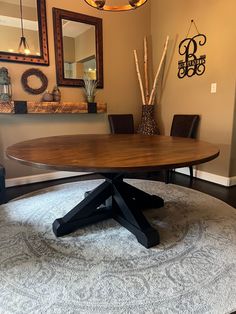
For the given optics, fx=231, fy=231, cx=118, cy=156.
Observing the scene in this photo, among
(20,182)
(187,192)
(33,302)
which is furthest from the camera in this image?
(20,182)

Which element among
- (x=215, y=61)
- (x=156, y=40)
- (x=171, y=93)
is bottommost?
(x=171, y=93)

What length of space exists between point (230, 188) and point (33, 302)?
244 cm

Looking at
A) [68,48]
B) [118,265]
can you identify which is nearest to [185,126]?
[68,48]

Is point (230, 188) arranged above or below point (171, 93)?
below

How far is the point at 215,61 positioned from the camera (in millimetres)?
2844

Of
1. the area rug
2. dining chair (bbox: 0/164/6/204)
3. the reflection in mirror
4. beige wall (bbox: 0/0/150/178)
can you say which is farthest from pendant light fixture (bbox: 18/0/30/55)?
the area rug

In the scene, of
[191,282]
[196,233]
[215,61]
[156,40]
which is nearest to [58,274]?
[191,282]

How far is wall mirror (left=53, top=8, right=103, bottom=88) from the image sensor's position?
300 cm

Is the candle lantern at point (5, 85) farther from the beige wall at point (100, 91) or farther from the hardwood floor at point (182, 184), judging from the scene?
the hardwood floor at point (182, 184)

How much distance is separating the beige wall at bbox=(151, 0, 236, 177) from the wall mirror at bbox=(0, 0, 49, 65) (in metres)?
1.81

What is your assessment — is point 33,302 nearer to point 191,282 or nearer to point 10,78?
point 191,282

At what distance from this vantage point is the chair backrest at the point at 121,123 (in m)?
3.40

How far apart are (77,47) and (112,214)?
2.36 m

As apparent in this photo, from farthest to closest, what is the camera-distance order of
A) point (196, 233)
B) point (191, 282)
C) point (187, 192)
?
point (187, 192)
point (196, 233)
point (191, 282)
